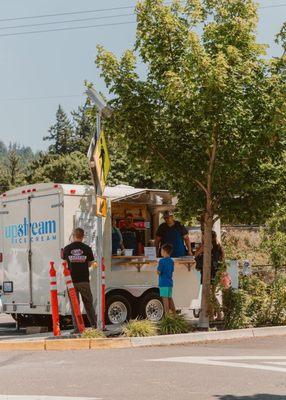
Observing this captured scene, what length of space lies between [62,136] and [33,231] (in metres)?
86.0

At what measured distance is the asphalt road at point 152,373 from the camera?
307 inches

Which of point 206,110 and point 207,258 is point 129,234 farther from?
point 206,110

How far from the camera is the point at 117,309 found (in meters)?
16.2

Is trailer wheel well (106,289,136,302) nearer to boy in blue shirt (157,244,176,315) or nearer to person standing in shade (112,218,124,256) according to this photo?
person standing in shade (112,218,124,256)

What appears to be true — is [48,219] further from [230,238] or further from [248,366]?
[230,238]

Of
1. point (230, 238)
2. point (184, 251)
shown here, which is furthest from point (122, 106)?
point (230, 238)

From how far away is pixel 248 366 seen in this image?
31.9ft

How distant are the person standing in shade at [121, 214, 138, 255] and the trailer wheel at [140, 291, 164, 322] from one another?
1.15 metres

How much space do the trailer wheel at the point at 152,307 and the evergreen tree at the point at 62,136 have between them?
81135 millimetres

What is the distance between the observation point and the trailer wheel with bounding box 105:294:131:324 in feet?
52.6

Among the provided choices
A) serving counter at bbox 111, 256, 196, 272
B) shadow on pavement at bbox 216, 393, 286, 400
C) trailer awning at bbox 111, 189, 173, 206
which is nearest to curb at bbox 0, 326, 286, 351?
serving counter at bbox 111, 256, 196, 272

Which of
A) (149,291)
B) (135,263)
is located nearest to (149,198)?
(135,263)

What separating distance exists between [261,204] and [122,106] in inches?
131

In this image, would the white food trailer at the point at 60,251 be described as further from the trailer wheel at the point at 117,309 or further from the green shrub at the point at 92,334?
the green shrub at the point at 92,334
